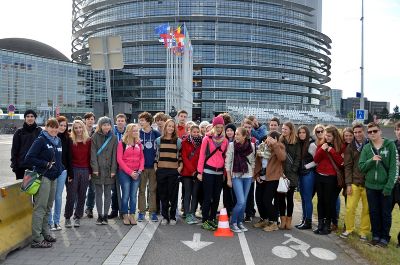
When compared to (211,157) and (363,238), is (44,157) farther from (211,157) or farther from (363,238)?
(363,238)

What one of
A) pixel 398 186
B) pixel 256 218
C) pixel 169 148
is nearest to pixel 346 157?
pixel 398 186

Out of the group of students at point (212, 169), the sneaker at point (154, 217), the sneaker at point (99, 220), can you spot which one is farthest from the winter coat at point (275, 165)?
the sneaker at point (99, 220)

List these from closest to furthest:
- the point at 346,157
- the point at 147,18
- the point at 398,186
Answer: the point at 398,186, the point at 346,157, the point at 147,18

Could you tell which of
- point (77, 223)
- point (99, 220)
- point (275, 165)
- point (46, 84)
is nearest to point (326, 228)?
point (275, 165)

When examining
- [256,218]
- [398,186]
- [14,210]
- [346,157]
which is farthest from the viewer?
[256,218]

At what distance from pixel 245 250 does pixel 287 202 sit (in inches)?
73.4

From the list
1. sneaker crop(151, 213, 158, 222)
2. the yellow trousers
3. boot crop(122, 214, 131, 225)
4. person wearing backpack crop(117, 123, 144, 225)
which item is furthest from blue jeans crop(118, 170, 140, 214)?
the yellow trousers

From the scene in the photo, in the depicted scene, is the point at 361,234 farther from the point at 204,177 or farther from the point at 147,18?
the point at 147,18

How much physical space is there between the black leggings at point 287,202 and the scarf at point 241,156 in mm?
969

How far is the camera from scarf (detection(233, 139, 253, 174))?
7367mm

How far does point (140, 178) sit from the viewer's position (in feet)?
26.4

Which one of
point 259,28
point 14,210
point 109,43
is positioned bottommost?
point 14,210

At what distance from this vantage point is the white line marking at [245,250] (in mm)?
5679

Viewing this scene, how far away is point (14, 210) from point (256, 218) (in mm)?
5008
